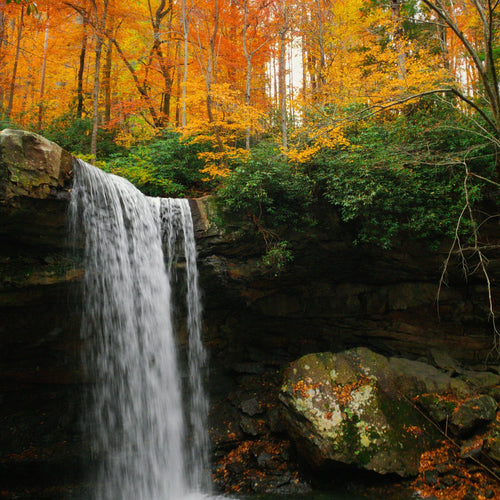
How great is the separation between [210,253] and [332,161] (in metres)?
3.62

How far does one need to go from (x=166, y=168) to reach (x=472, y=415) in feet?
30.5

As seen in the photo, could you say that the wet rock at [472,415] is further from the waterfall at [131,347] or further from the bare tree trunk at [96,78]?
the bare tree trunk at [96,78]

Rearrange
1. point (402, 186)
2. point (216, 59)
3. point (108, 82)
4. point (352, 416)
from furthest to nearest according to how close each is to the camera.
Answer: point (108, 82)
point (216, 59)
point (402, 186)
point (352, 416)

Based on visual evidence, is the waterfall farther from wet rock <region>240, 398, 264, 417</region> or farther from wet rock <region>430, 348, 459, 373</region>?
wet rock <region>430, 348, 459, 373</region>

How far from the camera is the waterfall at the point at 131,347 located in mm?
6043

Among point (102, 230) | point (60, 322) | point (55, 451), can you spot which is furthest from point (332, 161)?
point (55, 451)

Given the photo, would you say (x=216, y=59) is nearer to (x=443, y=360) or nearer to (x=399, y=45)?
(x=399, y=45)

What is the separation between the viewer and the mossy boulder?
5.49 meters

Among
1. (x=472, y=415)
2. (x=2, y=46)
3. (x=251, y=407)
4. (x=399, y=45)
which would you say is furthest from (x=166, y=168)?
(x=2, y=46)

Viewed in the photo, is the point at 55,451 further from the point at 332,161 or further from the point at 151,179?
the point at 332,161

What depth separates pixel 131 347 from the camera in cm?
635

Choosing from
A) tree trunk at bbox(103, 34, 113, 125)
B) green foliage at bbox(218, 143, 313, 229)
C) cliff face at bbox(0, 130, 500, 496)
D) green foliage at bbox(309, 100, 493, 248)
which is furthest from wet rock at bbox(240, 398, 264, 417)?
tree trunk at bbox(103, 34, 113, 125)

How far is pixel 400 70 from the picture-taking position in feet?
29.9

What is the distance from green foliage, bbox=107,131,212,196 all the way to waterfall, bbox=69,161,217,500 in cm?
204
